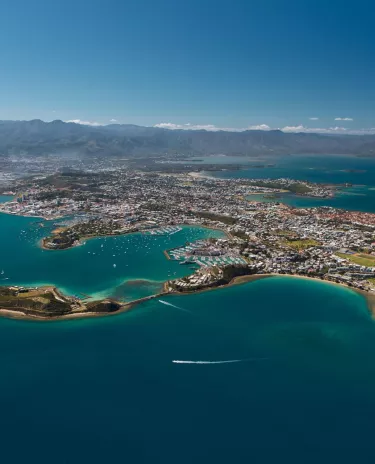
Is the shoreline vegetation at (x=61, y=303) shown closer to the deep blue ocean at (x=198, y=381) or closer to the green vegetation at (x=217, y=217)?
the deep blue ocean at (x=198, y=381)

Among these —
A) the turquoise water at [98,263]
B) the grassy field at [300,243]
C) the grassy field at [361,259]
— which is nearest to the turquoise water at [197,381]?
the turquoise water at [98,263]

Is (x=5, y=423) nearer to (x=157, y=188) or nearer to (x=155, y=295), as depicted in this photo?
(x=155, y=295)

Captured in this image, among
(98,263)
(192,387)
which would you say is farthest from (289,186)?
(192,387)

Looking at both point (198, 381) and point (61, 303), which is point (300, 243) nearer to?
point (198, 381)

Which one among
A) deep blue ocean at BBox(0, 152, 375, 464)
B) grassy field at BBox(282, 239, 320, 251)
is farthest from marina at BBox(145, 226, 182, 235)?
deep blue ocean at BBox(0, 152, 375, 464)

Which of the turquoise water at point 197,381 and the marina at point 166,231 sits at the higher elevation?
the marina at point 166,231
